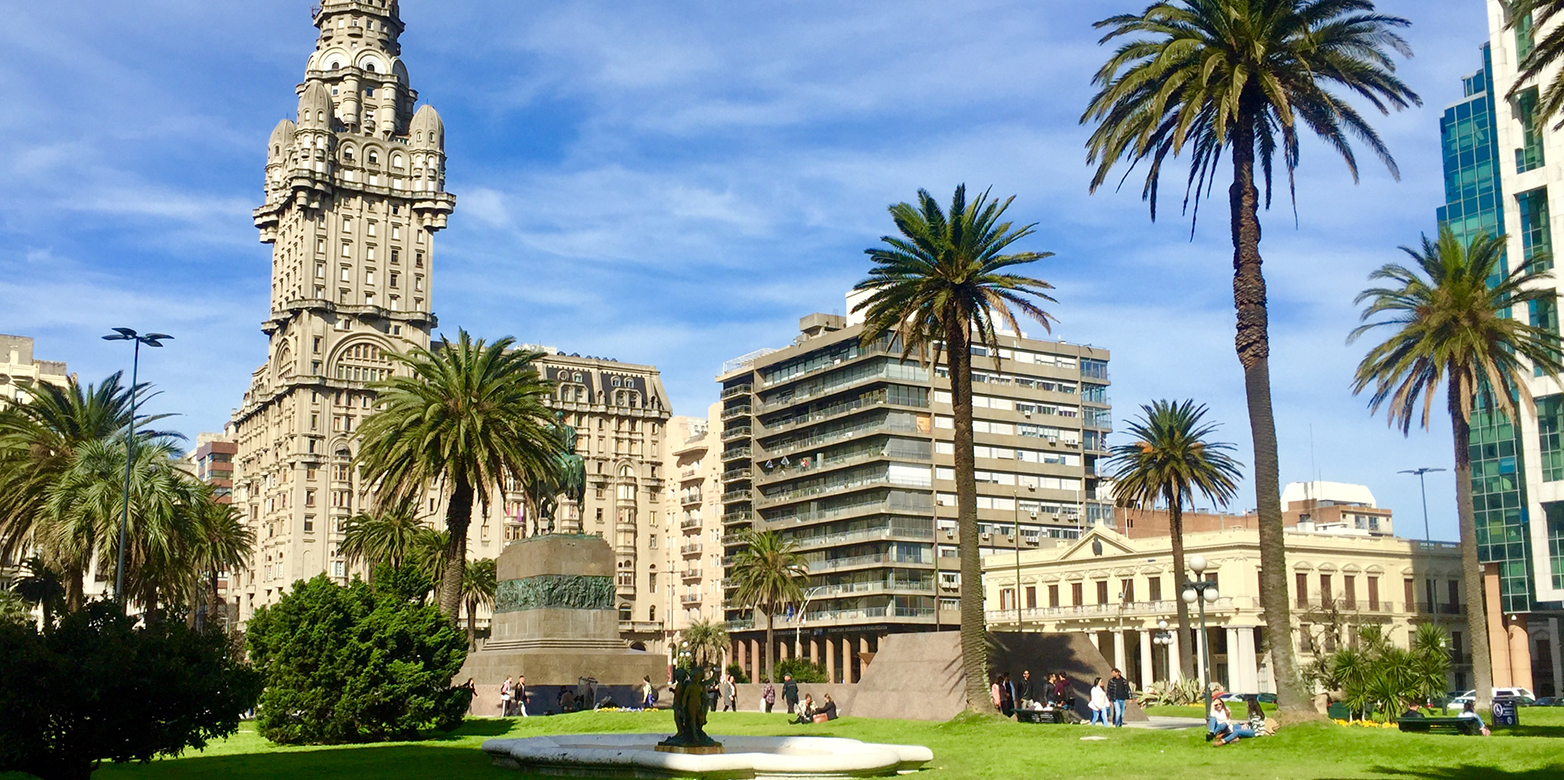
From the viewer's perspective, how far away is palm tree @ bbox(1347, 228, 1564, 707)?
179 ft

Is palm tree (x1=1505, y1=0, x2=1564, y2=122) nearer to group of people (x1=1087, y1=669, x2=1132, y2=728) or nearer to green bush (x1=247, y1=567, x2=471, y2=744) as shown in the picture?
group of people (x1=1087, y1=669, x2=1132, y2=728)

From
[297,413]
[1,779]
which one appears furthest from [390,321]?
[1,779]

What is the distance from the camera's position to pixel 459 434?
50.2m

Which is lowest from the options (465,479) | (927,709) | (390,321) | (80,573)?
(927,709)

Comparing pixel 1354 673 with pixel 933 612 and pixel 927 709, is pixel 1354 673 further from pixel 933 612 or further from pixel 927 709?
pixel 933 612

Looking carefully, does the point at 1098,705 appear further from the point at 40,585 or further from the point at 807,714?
the point at 40,585

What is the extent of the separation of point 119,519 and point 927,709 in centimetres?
2686

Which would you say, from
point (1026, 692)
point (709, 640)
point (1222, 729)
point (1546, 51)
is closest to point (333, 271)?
point (709, 640)

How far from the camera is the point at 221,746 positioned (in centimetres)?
3697

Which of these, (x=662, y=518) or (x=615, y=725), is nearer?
(x=615, y=725)

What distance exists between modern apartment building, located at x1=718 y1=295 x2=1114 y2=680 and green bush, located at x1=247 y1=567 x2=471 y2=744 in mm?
74195

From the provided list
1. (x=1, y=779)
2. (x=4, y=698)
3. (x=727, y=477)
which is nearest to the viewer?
(x=4, y=698)

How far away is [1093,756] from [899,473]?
8835 cm

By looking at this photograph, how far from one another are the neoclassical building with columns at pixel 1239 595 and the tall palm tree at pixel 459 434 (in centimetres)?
4216
